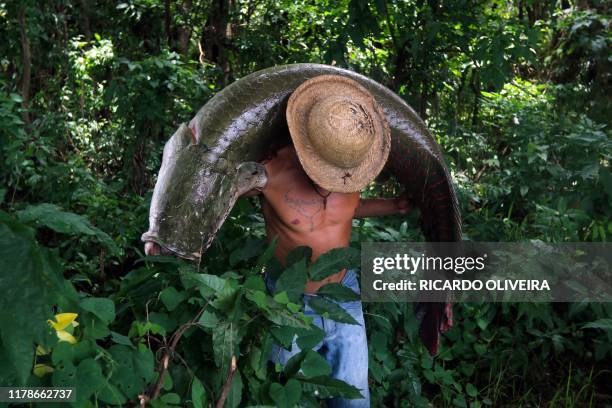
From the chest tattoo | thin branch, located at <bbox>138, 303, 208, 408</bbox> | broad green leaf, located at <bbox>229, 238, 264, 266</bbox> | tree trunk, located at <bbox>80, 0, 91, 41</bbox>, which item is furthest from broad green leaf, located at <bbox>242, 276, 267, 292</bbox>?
tree trunk, located at <bbox>80, 0, 91, 41</bbox>

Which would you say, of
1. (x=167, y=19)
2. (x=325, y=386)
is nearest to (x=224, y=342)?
(x=325, y=386)

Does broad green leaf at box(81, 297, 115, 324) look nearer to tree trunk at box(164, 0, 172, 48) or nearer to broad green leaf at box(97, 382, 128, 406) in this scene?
broad green leaf at box(97, 382, 128, 406)

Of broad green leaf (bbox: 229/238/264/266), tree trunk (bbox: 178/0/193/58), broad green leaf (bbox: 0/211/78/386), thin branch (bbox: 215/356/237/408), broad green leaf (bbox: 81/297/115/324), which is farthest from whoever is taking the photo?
tree trunk (bbox: 178/0/193/58)

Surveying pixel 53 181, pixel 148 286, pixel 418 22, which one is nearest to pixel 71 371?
pixel 148 286

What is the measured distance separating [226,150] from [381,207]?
90cm

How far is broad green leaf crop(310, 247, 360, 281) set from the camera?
1.75 metres

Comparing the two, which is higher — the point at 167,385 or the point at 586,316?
the point at 167,385

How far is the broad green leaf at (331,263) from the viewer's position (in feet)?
5.75

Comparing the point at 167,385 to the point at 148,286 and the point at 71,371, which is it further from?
the point at 148,286

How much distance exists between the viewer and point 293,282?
1.59m

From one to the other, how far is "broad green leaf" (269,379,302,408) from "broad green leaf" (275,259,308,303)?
0.26 meters

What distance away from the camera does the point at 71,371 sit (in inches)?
41.8

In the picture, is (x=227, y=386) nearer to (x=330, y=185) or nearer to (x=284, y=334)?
(x=284, y=334)

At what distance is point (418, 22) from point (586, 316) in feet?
6.97
